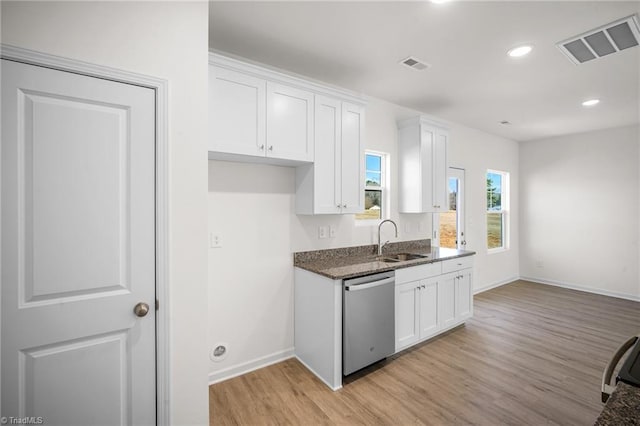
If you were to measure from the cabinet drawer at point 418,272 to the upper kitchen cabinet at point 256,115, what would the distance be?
53.6 inches

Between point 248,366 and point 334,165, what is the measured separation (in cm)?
196

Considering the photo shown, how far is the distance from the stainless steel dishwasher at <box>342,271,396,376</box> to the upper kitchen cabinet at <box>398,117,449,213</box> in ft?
4.32

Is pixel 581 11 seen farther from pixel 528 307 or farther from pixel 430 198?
pixel 528 307

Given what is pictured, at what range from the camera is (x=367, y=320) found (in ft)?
8.07

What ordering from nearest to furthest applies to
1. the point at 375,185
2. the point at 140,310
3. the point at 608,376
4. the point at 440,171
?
the point at 608,376, the point at 140,310, the point at 375,185, the point at 440,171

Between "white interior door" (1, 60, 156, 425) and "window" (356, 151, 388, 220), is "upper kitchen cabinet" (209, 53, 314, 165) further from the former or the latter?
"window" (356, 151, 388, 220)

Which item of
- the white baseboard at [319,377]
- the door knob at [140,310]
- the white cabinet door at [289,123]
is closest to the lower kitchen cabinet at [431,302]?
the white baseboard at [319,377]

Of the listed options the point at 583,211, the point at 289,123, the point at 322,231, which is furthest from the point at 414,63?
the point at 583,211

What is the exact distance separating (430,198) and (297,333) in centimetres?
225

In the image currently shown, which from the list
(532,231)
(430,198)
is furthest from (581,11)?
(532,231)

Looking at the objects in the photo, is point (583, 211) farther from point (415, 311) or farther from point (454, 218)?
point (415, 311)

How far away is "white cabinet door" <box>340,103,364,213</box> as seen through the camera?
2797 millimetres

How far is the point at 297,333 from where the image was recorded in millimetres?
2807

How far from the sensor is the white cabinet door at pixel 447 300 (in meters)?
3.16
